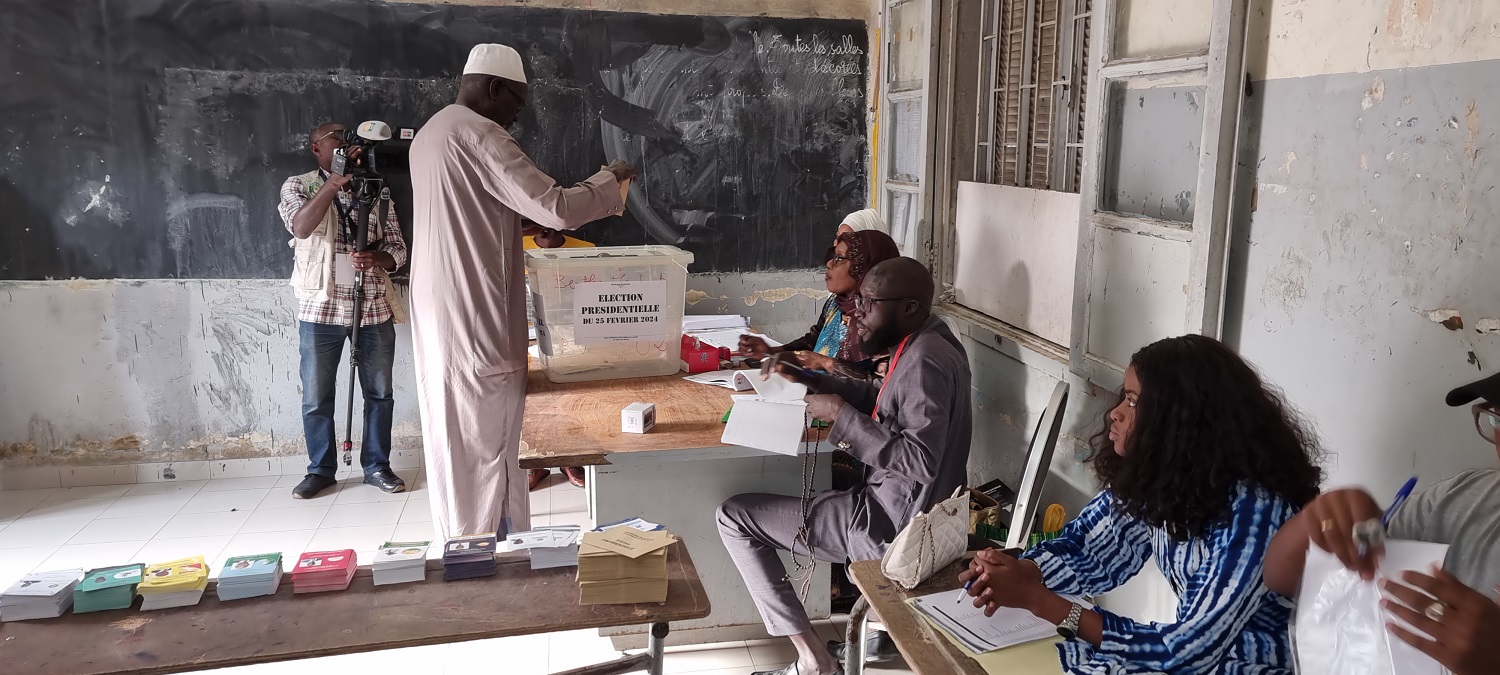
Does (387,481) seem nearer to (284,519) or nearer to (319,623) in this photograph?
(284,519)

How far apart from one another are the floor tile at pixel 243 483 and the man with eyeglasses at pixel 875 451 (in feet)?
9.40

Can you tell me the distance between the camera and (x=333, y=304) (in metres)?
4.36

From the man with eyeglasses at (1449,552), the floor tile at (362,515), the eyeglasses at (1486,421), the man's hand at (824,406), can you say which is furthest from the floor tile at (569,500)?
the eyeglasses at (1486,421)

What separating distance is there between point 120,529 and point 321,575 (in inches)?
107

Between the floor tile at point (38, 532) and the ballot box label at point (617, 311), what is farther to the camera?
the floor tile at point (38, 532)

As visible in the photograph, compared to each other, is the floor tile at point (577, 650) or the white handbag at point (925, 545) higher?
the white handbag at point (925, 545)

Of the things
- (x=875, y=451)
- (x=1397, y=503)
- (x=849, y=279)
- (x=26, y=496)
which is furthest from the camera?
(x=26, y=496)

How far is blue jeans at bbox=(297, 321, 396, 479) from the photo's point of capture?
4.46m

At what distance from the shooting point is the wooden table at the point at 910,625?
1.67m

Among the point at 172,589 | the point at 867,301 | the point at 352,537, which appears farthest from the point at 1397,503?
the point at 352,537

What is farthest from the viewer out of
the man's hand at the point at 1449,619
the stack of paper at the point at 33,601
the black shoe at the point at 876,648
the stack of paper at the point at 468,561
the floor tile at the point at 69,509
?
the floor tile at the point at 69,509

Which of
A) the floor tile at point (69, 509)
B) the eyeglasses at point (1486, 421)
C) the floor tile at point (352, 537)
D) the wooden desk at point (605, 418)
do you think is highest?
the eyeglasses at point (1486, 421)

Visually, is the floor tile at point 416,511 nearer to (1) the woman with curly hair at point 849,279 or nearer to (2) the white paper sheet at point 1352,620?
(1) the woman with curly hair at point 849,279

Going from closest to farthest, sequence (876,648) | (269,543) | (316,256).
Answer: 1. (876,648)
2. (269,543)
3. (316,256)
